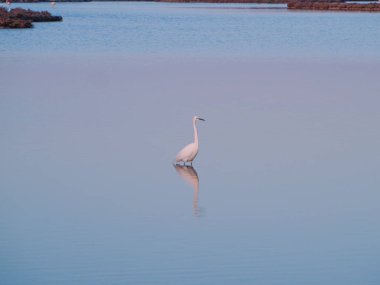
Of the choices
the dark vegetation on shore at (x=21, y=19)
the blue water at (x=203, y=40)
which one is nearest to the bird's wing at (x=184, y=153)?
the blue water at (x=203, y=40)

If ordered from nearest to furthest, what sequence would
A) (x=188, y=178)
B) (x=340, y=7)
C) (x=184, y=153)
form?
(x=188, y=178), (x=184, y=153), (x=340, y=7)

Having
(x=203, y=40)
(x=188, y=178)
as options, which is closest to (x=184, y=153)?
(x=188, y=178)

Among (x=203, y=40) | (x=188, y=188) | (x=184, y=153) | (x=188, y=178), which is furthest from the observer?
(x=203, y=40)

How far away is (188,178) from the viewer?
30.4 ft

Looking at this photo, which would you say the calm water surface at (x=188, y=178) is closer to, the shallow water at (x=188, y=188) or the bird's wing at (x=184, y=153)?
the shallow water at (x=188, y=188)

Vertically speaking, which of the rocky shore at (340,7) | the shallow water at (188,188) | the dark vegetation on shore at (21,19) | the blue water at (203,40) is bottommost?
the shallow water at (188,188)

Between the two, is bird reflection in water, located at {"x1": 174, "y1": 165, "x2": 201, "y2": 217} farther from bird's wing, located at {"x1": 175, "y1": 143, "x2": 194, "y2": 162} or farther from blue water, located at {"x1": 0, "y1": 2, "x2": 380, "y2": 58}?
blue water, located at {"x1": 0, "y1": 2, "x2": 380, "y2": 58}

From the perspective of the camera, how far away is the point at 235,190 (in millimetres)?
8719

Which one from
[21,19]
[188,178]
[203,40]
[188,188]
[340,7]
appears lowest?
→ [188,188]

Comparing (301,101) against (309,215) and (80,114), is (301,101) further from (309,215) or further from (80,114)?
(309,215)

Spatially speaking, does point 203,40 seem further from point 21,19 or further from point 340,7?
point 340,7

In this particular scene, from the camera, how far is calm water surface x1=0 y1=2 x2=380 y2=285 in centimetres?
656

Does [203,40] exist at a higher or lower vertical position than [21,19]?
lower

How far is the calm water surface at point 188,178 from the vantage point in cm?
656
